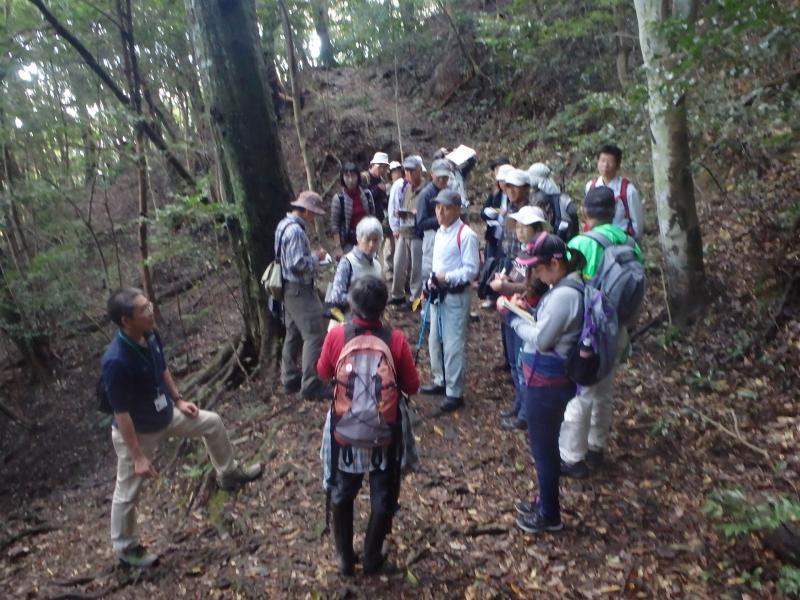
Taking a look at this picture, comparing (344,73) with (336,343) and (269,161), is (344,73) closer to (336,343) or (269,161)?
(269,161)

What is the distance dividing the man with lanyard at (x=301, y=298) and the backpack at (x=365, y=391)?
2.91 m

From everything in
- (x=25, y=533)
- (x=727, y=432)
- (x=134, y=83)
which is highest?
(x=134, y=83)

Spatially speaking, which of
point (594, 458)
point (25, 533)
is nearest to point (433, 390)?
point (594, 458)

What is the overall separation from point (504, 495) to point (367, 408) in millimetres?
1998

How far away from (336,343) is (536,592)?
204 cm

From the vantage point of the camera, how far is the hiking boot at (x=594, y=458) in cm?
514

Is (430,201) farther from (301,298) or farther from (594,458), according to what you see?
(594,458)

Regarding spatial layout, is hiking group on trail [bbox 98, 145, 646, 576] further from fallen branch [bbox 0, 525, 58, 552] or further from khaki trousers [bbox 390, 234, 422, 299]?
fallen branch [bbox 0, 525, 58, 552]

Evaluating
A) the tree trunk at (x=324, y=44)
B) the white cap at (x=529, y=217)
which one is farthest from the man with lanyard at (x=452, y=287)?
the tree trunk at (x=324, y=44)

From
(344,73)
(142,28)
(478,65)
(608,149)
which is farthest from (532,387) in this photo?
(344,73)

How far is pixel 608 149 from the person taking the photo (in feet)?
20.5

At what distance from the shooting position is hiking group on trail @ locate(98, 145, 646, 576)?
3.71 meters

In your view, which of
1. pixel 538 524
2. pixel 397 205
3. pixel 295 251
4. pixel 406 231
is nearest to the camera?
pixel 538 524

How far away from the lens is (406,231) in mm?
8531
